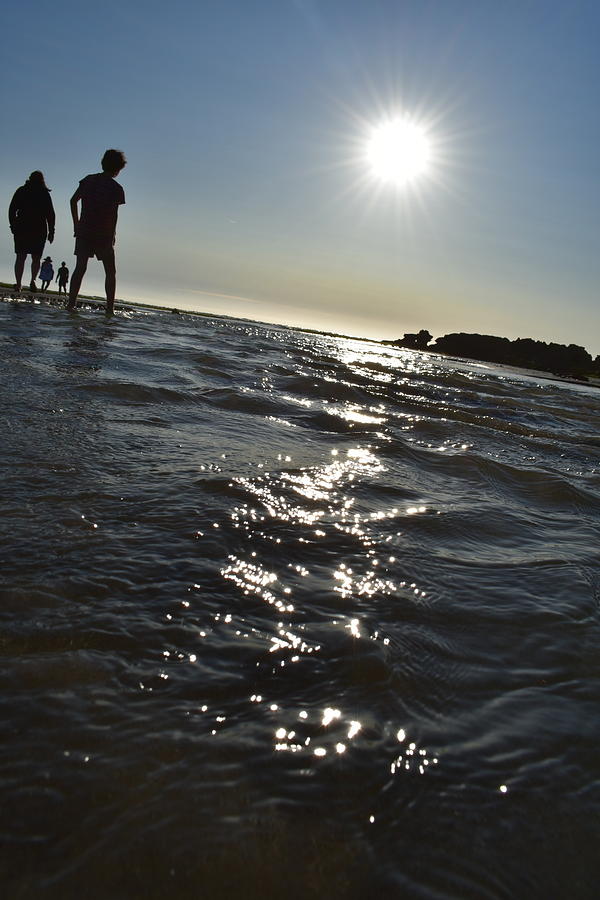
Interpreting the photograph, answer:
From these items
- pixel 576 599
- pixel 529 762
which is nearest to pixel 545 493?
pixel 576 599

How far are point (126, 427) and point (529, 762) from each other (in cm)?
230

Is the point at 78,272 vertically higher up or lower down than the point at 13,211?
lower down

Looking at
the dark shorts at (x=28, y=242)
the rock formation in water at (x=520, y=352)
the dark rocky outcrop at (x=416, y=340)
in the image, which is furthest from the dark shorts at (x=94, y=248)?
the dark rocky outcrop at (x=416, y=340)

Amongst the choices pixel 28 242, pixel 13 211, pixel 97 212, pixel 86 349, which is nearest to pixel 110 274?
pixel 97 212

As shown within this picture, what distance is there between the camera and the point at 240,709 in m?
0.99

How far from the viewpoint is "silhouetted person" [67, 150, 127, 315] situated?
7.83m

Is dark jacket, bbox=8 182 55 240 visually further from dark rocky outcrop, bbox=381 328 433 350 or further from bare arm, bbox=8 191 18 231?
dark rocky outcrop, bbox=381 328 433 350

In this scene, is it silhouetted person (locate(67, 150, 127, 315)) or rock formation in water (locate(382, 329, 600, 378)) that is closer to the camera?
silhouetted person (locate(67, 150, 127, 315))

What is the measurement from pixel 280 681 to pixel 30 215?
1078cm

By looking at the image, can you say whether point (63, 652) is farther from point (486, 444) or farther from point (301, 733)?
point (486, 444)

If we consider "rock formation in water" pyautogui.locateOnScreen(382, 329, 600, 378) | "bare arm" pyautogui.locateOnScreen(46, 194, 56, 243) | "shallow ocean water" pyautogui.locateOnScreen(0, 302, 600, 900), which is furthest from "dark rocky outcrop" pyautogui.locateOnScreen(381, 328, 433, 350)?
"shallow ocean water" pyautogui.locateOnScreen(0, 302, 600, 900)

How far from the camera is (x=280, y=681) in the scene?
3.55ft

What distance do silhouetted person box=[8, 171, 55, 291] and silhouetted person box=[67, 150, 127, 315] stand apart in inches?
89.3

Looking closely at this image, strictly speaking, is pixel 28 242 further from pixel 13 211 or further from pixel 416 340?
pixel 416 340
